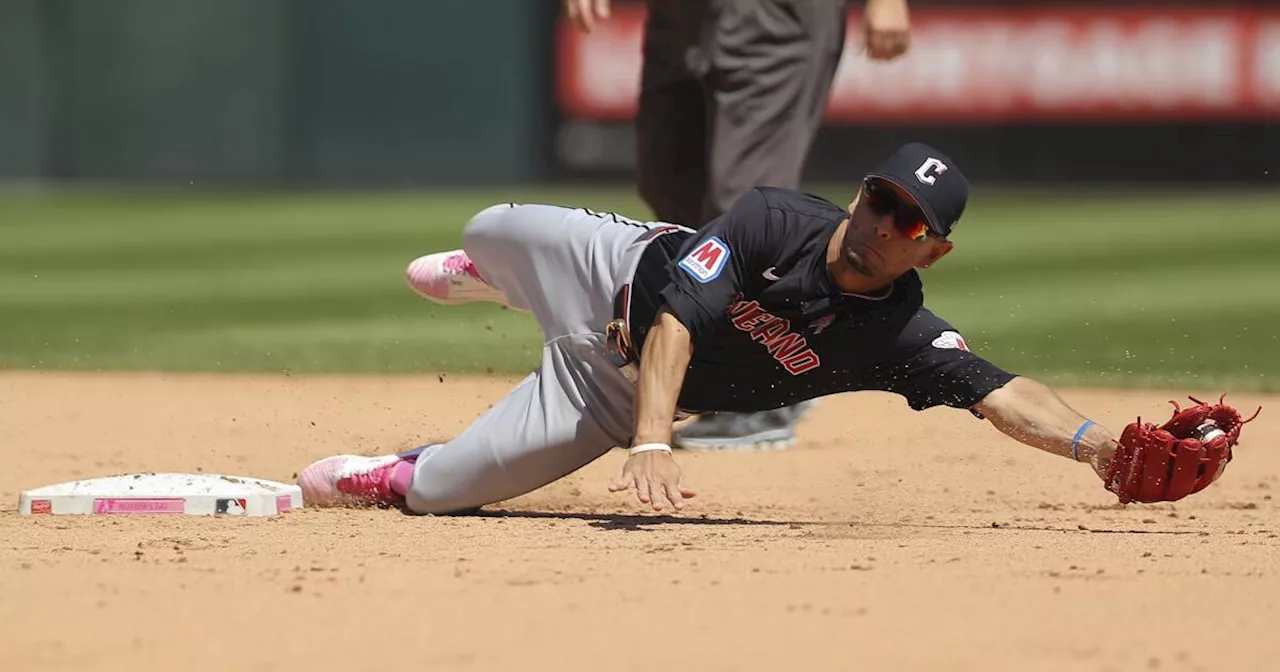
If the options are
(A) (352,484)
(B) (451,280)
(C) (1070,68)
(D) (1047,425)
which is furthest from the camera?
(C) (1070,68)

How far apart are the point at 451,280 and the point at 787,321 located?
3.97ft

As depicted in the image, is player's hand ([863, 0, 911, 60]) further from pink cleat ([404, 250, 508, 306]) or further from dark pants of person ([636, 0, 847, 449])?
pink cleat ([404, 250, 508, 306])

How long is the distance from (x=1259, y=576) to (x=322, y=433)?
317 centimetres

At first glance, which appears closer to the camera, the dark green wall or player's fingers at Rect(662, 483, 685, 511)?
player's fingers at Rect(662, 483, 685, 511)

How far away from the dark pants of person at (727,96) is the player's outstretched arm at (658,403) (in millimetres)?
1540

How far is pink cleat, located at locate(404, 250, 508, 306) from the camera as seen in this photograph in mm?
5172

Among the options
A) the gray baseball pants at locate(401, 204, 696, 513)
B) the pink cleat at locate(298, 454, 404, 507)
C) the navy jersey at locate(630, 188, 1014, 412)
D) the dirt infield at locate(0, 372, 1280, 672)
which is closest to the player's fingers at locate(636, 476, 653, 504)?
the dirt infield at locate(0, 372, 1280, 672)

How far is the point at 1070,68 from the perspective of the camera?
1561cm

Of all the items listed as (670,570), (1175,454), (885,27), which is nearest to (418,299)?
(885,27)

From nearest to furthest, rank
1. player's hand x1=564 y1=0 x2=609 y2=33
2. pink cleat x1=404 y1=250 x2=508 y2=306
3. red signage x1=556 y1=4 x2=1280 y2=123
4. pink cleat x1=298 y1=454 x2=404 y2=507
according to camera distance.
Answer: pink cleat x1=298 y1=454 x2=404 y2=507, pink cleat x1=404 y1=250 x2=508 y2=306, player's hand x1=564 y1=0 x2=609 y2=33, red signage x1=556 y1=4 x2=1280 y2=123

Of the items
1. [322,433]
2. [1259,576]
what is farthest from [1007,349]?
[1259,576]

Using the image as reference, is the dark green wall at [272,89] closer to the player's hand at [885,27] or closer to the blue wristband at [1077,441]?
the player's hand at [885,27]

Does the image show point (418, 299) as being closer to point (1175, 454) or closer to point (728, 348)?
point (728, 348)

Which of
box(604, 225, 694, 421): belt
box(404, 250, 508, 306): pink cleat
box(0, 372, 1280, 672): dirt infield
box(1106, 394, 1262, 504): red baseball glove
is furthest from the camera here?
box(404, 250, 508, 306): pink cleat
